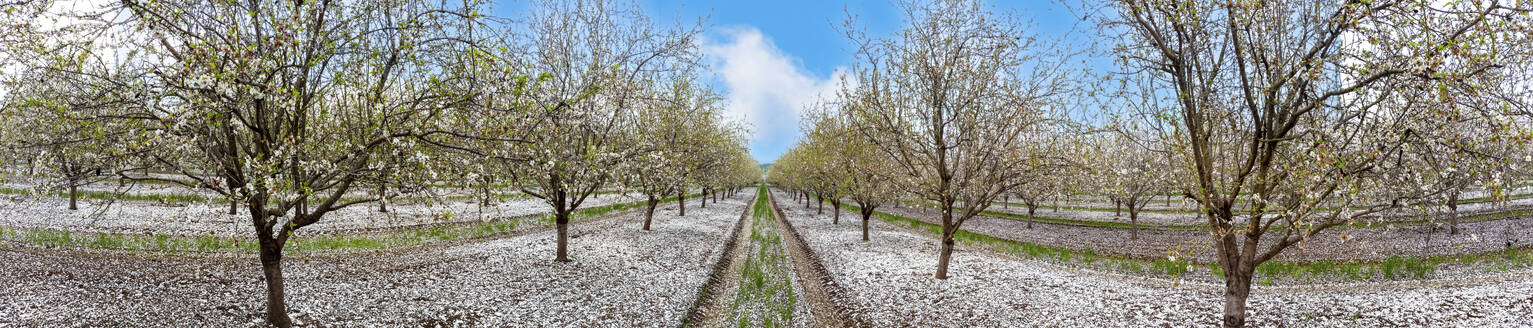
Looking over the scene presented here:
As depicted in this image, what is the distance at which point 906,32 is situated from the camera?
671 inches

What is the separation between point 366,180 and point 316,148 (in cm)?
120

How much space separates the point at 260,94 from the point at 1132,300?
16.9 m

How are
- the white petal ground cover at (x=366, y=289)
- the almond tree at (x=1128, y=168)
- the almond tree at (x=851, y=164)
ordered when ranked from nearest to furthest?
the almond tree at (x=1128, y=168), the white petal ground cover at (x=366, y=289), the almond tree at (x=851, y=164)

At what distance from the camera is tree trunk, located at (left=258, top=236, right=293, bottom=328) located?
10.2m

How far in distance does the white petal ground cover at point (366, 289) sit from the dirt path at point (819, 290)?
3.13 m

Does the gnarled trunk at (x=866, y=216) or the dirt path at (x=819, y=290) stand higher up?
the gnarled trunk at (x=866, y=216)

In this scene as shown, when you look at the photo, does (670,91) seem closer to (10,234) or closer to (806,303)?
(806,303)

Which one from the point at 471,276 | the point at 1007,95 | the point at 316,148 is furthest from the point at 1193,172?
the point at 471,276

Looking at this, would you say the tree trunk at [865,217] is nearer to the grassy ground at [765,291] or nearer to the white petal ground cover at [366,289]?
the grassy ground at [765,291]

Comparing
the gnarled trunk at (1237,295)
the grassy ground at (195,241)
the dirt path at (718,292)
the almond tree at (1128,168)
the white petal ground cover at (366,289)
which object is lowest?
the dirt path at (718,292)

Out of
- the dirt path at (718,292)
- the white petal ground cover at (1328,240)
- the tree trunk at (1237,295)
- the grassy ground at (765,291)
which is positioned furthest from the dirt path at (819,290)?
the white petal ground cover at (1328,240)

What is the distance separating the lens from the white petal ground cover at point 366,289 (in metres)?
10.9

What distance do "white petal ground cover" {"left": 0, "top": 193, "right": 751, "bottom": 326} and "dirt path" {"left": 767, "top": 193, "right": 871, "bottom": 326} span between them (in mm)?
3128

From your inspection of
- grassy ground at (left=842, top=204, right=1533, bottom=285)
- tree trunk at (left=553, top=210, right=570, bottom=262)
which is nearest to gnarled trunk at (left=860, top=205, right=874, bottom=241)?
grassy ground at (left=842, top=204, right=1533, bottom=285)
